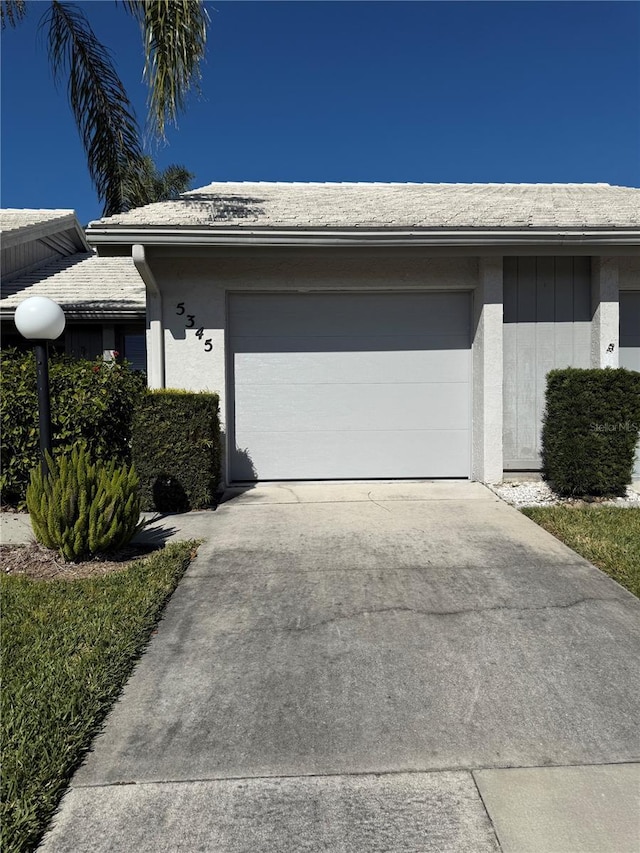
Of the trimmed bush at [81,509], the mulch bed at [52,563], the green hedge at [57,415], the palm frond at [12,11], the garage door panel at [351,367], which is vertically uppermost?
the palm frond at [12,11]

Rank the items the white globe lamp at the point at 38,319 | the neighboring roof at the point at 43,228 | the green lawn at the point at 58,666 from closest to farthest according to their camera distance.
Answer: the green lawn at the point at 58,666, the white globe lamp at the point at 38,319, the neighboring roof at the point at 43,228

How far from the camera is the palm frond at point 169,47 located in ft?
21.1

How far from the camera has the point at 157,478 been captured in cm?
626

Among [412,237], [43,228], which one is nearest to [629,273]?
[412,237]

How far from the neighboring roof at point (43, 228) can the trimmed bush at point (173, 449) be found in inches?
289

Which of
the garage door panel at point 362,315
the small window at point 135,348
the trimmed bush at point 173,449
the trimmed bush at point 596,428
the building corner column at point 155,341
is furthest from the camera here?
the small window at point 135,348

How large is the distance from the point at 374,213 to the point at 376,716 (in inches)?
258

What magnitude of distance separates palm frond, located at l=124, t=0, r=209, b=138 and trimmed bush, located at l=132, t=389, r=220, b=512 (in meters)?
3.26

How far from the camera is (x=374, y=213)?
756 cm

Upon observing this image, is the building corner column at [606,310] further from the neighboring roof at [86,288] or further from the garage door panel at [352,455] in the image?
the neighboring roof at [86,288]

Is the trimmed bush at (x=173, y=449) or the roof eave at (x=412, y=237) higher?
the roof eave at (x=412, y=237)

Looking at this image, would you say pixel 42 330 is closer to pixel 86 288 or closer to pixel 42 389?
pixel 42 389

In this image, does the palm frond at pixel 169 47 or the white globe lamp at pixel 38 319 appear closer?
the white globe lamp at pixel 38 319

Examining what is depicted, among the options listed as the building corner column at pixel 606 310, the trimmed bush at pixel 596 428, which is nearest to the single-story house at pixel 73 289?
the trimmed bush at pixel 596 428
